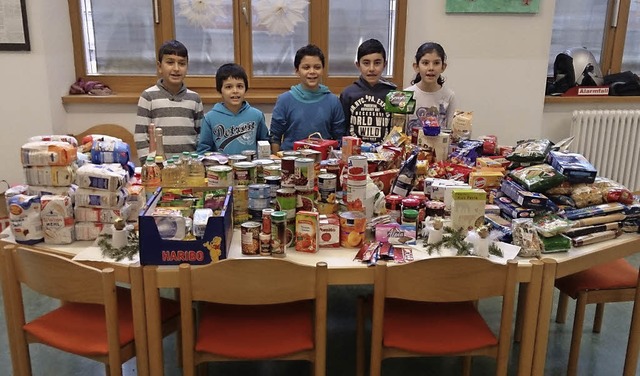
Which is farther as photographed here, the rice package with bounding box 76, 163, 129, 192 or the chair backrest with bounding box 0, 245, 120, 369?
the rice package with bounding box 76, 163, 129, 192

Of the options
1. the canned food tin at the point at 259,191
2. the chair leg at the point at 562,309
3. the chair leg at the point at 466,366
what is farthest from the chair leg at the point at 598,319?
the canned food tin at the point at 259,191

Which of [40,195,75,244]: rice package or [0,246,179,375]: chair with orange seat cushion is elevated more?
[40,195,75,244]: rice package

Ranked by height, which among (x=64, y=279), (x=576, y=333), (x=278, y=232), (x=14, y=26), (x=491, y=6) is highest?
(x=491, y=6)

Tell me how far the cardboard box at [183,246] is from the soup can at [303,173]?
0.94 ft

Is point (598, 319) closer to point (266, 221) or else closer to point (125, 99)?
point (266, 221)

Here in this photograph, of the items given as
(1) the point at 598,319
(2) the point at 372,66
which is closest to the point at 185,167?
(2) the point at 372,66

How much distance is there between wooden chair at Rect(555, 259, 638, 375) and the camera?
2102 mm

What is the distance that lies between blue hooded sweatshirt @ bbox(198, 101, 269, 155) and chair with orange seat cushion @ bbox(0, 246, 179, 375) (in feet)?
4.09

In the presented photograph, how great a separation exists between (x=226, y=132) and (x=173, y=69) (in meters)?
0.50

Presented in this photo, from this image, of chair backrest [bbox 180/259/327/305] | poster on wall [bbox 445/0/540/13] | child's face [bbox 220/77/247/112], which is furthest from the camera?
poster on wall [bbox 445/0/540/13]

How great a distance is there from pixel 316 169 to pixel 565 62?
119 inches

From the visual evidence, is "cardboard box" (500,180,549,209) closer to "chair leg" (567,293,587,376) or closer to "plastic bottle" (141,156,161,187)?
"chair leg" (567,293,587,376)

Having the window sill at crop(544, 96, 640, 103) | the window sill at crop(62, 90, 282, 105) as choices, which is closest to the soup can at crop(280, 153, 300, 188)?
the window sill at crop(62, 90, 282, 105)

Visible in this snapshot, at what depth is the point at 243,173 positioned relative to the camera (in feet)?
6.37
